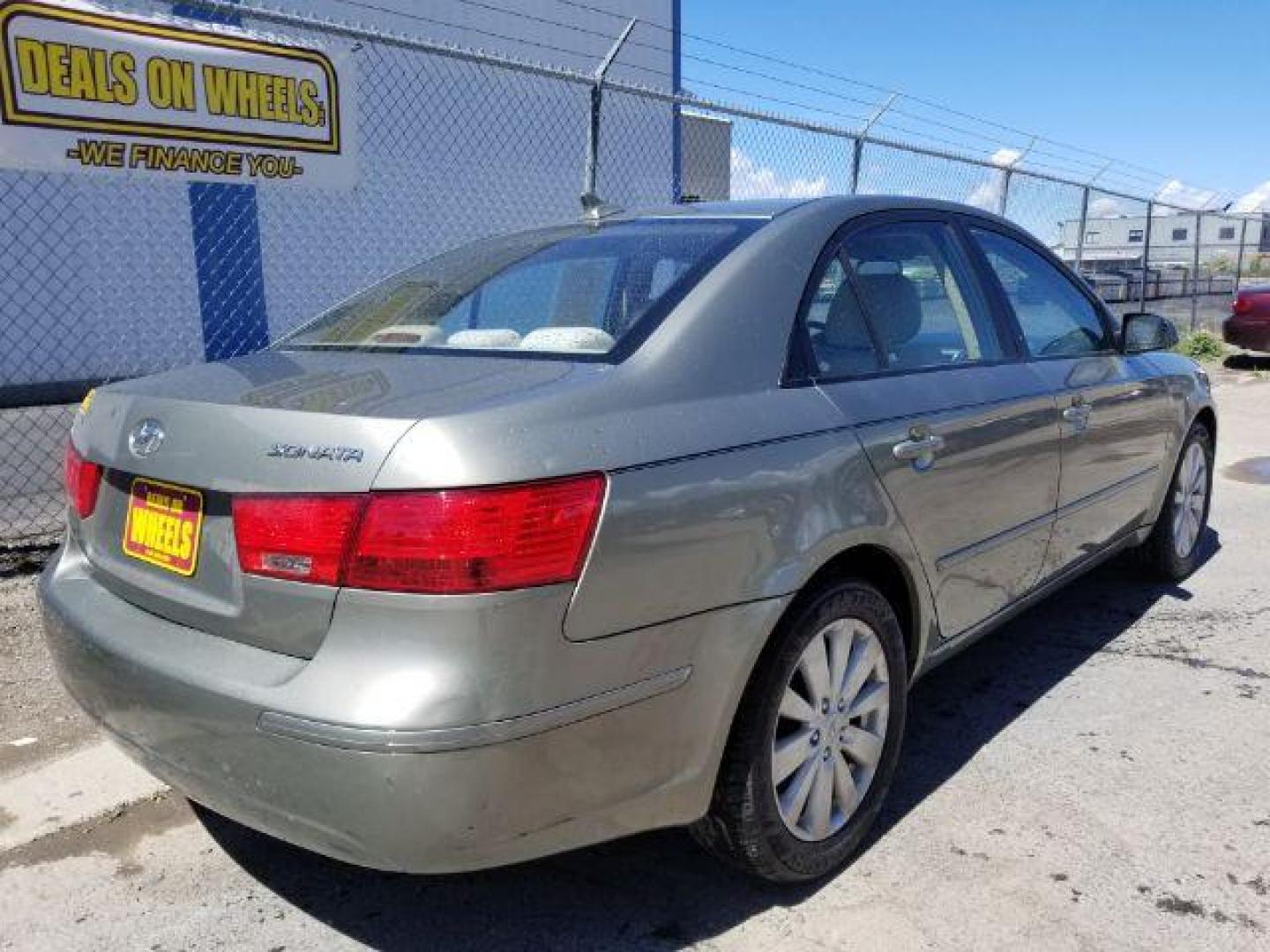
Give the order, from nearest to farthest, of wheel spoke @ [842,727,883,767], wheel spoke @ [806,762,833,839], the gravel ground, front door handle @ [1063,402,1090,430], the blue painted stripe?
1. the gravel ground
2. wheel spoke @ [806,762,833,839]
3. wheel spoke @ [842,727,883,767]
4. front door handle @ [1063,402,1090,430]
5. the blue painted stripe

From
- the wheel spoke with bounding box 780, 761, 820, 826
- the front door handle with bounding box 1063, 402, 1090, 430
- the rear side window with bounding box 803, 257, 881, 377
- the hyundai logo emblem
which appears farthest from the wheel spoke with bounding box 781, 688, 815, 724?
the front door handle with bounding box 1063, 402, 1090, 430

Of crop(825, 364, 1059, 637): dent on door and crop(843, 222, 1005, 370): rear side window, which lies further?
crop(843, 222, 1005, 370): rear side window

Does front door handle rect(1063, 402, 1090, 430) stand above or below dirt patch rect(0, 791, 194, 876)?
above

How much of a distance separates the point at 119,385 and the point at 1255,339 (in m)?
14.1

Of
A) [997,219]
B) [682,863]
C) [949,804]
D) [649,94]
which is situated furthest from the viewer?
[649,94]

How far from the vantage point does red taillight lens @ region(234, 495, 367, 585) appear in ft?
6.26

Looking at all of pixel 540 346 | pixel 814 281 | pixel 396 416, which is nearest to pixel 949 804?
pixel 814 281

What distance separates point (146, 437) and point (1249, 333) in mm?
14206

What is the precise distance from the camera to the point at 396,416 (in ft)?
6.38

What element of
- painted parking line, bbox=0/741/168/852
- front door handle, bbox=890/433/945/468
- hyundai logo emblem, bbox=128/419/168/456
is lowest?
painted parking line, bbox=0/741/168/852

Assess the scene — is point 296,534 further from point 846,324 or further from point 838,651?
point 846,324

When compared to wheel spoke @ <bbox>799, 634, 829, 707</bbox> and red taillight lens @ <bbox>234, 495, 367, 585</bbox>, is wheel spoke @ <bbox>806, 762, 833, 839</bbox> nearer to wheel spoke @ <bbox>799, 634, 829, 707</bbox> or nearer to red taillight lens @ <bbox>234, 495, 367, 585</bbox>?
wheel spoke @ <bbox>799, 634, 829, 707</bbox>

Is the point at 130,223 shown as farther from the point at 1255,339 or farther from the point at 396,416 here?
the point at 1255,339

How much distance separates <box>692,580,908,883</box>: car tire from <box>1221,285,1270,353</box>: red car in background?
12.8 meters
